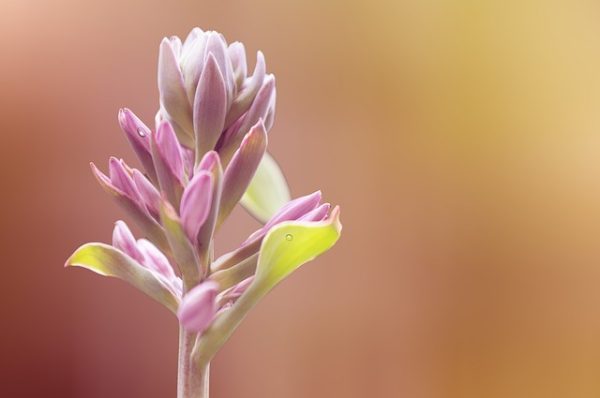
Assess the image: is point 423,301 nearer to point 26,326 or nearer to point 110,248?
point 26,326

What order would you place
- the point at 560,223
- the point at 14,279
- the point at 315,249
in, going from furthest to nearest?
1. the point at 560,223
2. the point at 14,279
3. the point at 315,249

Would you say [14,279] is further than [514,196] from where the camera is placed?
No

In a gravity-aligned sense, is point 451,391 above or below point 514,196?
below

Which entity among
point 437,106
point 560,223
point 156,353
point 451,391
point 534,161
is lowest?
point 451,391

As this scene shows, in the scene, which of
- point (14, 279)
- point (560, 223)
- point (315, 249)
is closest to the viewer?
point (315, 249)

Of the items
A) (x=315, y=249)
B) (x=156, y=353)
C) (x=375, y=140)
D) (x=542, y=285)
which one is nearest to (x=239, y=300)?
(x=315, y=249)

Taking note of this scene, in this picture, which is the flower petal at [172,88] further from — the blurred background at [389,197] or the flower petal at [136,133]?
the blurred background at [389,197]

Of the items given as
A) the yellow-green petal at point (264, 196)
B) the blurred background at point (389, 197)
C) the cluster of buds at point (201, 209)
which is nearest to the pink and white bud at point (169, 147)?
the cluster of buds at point (201, 209)
